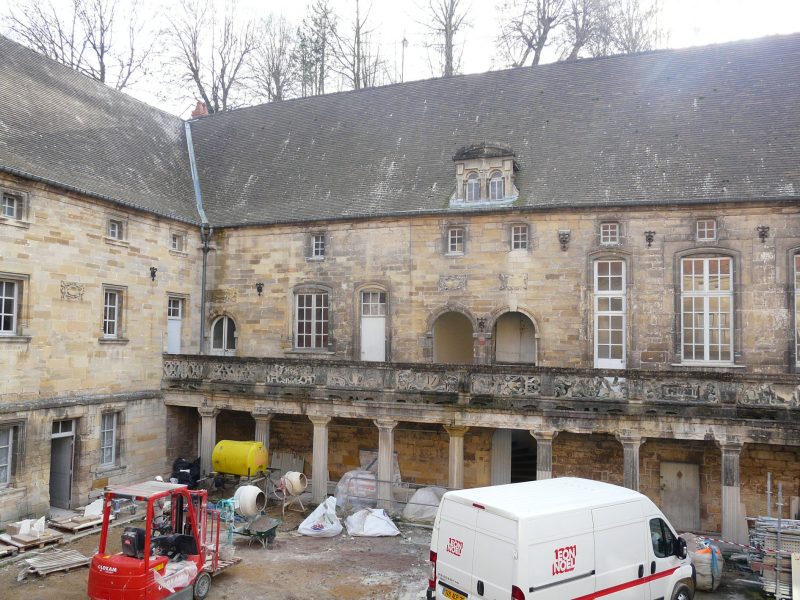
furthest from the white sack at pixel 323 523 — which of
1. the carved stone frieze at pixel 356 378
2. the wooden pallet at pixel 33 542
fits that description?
the wooden pallet at pixel 33 542

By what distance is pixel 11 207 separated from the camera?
1488 centimetres

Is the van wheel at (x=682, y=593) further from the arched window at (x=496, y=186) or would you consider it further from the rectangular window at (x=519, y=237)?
the arched window at (x=496, y=186)

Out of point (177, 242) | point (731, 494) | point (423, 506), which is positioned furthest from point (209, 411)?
point (731, 494)

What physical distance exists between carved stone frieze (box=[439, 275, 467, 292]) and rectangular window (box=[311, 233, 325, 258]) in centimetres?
395

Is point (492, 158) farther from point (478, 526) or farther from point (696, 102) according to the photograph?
point (478, 526)

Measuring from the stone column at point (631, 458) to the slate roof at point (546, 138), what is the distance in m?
6.29

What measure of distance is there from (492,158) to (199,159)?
11.4 metres

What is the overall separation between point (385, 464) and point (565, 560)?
27.2 feet

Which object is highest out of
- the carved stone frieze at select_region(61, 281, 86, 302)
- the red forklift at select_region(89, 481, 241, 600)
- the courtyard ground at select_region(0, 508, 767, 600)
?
the carved stone frieze at select_region(61, 281, 86, 302)

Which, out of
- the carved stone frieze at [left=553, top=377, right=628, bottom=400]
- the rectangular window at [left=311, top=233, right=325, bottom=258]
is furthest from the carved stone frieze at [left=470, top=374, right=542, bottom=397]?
the rectangular window at [left=311, top=233, right=325, bottom=258]

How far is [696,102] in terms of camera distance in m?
18.8

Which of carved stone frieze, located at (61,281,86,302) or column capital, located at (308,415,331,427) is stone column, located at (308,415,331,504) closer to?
column capital, located at (308,415,331,427)

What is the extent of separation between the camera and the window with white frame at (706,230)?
16422 millimetres

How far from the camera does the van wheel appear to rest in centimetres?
970
